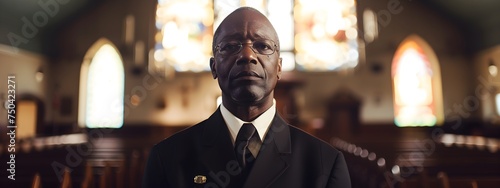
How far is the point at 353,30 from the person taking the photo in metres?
11.0

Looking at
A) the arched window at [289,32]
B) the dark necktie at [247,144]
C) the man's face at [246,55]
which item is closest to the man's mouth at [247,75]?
the man's face at [246,55]

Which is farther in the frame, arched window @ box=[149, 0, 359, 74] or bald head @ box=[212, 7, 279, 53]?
arched window @ box=[149, 0, 359, 74]

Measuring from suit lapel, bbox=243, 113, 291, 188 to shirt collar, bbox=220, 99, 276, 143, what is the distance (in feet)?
0.04

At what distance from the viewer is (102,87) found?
11.3 metres

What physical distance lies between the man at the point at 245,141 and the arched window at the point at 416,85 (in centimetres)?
1122

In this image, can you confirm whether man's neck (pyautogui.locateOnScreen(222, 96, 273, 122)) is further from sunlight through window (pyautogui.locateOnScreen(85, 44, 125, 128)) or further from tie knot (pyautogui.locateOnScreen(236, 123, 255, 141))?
sunlight through window (pyautogui.locateOnScreen(85, 44, 125, 128))

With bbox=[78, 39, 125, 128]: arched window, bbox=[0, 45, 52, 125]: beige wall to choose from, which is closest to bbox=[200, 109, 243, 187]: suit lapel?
bbox=[0, 45, 52, 125]: beige wall

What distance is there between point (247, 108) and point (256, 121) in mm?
31

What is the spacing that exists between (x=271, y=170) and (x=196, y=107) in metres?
10.3

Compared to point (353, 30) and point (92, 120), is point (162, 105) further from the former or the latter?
point (353, 30)

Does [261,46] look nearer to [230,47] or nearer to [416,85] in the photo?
[230,47]

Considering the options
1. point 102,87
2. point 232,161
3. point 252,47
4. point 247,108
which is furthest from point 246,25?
point 102,87

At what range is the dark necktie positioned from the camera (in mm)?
729

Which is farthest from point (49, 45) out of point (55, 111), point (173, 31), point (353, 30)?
point (353, 30)
